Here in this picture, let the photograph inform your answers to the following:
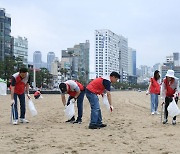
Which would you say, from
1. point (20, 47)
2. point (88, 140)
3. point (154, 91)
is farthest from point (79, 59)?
point (88, 140)

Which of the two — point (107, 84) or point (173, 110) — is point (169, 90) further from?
point (107, 84)

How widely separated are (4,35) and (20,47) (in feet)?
56.5

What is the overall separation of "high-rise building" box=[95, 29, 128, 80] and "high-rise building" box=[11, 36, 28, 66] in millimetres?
38027

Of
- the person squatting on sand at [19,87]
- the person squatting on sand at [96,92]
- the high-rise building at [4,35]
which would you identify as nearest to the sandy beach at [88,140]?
the person squatting on sand at [96,92]

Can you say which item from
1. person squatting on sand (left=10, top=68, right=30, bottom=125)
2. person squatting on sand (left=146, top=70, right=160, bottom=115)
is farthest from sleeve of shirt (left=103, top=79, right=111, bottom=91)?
person squatting on sand (left=146, top=70, right=160, bottom=115)

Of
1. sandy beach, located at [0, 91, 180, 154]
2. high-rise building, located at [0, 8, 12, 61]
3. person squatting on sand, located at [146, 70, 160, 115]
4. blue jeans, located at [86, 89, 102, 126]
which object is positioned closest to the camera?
sandy beach, located at [0, 91, 180, 154]

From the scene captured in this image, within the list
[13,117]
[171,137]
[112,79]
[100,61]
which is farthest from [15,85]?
[100,61]

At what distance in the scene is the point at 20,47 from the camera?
356 feet

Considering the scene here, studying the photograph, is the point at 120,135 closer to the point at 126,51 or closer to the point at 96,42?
the point at 96,42

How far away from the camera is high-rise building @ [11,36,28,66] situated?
103 meters

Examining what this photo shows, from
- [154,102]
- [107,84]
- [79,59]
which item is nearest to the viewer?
[107,84]

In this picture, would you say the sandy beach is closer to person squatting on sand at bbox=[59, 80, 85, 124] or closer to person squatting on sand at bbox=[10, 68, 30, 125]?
person squatting on sand at bbox=[10, 68, 30, 125]

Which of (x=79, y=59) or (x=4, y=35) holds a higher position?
(x=4, y=35)

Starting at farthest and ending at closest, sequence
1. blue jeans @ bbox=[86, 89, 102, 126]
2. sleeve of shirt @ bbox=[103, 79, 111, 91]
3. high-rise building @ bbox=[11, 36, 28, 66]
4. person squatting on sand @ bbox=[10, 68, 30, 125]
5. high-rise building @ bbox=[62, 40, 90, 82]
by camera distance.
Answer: high-rise building @ bbox=[62, 40, 90, 82] < high-rise building @ bbox=[11, 36, 28, 66] < person squatting on sand @ bbox=[10, 68, 30, 125] < blue jeans @ bbox=[86, 89, 102, 126] < sleeve of shirt @ bbox=[103, 79, 111, 91]
